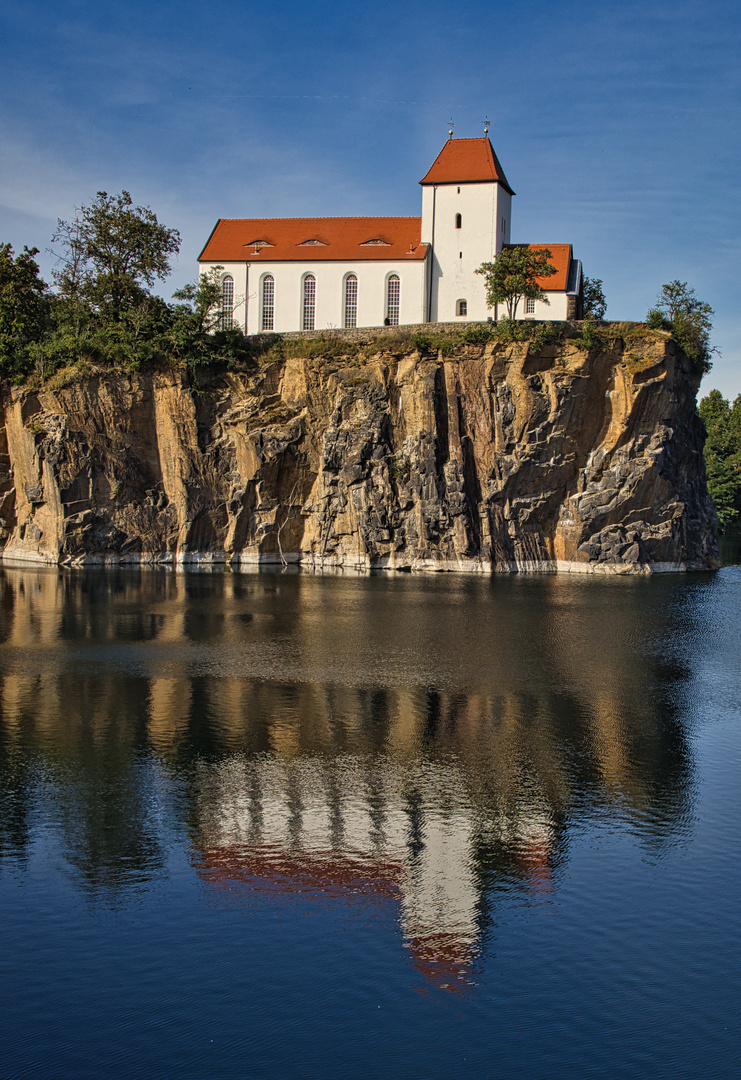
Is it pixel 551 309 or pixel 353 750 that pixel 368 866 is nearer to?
pixel 353 750

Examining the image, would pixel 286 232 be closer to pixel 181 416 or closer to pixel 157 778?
pixel 181 416

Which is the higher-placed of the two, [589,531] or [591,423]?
[591,423]

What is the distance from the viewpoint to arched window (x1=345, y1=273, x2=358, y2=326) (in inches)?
2702

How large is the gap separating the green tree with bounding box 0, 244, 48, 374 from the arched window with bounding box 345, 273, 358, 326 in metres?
22.1

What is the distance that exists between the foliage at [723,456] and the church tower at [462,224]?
36255 millimetres

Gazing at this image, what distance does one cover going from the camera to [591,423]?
5966 cm

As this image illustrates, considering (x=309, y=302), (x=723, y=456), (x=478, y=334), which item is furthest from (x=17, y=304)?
(x=723, y=456)

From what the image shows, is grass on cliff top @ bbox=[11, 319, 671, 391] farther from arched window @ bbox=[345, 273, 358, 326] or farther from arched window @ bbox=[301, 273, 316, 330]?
arched window @ bbox=[345, 273, 358, 326]

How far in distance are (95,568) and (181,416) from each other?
41.3 ft

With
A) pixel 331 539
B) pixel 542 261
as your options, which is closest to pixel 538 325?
pixel 542 261

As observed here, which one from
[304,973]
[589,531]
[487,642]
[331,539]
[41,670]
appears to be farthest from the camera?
[331,539]

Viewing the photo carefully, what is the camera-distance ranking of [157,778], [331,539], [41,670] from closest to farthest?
1. [157,778]
2. [41,670]
3. [331,539]

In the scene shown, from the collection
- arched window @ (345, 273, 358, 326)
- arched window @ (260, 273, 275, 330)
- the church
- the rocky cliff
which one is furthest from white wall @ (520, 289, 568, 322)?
arched window @ (260, 273, 275, 330)

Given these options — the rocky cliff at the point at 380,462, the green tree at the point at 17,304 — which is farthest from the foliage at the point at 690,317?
the green tree at the point at 17,304
